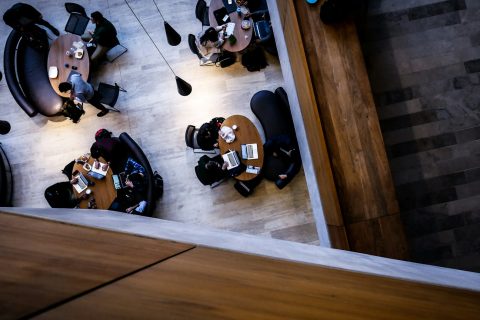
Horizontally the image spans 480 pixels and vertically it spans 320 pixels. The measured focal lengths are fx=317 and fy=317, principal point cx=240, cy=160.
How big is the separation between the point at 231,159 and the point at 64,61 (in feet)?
12.8

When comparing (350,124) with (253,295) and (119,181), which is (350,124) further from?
(119,181)

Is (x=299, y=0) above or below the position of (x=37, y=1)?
below

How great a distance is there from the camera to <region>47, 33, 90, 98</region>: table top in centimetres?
629

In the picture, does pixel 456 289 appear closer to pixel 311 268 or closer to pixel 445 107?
pixel 311 268

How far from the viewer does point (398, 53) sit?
5723 millimetres

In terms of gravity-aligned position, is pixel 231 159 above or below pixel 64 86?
below

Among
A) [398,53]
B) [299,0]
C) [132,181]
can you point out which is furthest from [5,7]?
[398,53]

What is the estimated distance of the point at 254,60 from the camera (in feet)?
21.1

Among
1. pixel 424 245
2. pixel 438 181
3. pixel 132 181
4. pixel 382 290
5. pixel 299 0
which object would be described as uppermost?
pixel 299 0

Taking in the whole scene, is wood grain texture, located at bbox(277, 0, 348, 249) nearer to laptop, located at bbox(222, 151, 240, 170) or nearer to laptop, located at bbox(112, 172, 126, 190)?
laptop, located at bbox(222, 151, 240, 170)

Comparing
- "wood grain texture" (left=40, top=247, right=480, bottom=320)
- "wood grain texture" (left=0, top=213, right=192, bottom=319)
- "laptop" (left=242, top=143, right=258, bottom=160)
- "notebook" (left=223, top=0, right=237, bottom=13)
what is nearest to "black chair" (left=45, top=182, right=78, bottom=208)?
"laptop" (left=242, top=143, right=258, bottom=160)

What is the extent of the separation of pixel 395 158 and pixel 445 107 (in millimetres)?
1250

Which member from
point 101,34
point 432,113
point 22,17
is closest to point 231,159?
point 101,34

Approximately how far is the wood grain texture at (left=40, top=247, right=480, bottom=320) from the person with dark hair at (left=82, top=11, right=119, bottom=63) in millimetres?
5930
